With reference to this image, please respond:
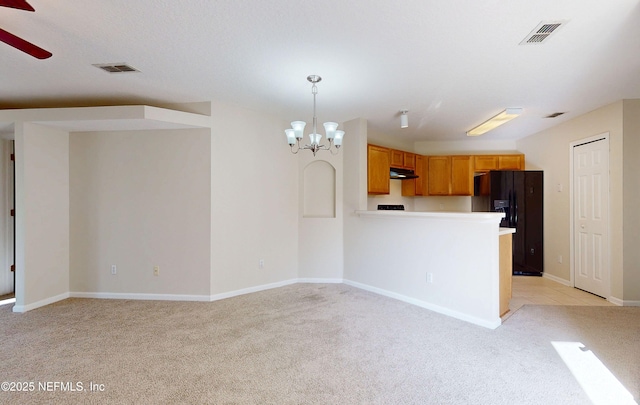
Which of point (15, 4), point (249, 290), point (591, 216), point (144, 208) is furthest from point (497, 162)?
point (15, 4)

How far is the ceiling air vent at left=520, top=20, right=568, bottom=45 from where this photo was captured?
2.14 metres

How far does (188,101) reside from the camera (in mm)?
3922

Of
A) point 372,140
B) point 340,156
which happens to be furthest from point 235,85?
point 372,140

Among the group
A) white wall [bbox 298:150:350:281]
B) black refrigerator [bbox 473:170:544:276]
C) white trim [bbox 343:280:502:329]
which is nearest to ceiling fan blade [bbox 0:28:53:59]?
white wall [bbox 298:150:350:281]

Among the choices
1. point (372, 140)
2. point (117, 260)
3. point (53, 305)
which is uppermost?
point (372, 140)

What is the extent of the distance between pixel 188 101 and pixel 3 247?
134 inches

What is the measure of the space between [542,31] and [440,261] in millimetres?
2391

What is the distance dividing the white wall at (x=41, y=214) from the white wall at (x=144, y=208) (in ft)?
→ 0.60

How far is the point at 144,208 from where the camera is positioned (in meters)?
4.02

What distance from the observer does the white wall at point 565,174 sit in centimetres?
381

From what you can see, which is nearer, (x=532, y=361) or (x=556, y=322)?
(x=532, y=361)

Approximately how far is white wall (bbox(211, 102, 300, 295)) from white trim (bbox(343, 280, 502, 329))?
1164mm

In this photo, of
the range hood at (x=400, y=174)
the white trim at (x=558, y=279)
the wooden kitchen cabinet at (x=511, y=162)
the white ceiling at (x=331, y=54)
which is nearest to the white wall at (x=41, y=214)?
the white ceiling at (x=331, y=54)

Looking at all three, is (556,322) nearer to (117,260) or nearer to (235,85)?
(235,85)
